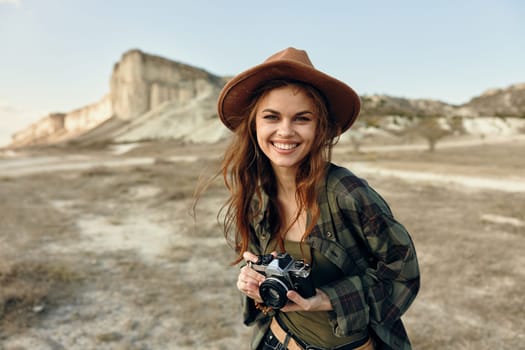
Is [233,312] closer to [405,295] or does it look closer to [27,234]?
[405,295]

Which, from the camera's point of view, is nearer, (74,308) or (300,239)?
(300,239)

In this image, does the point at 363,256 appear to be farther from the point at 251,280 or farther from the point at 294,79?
the point at 294,79

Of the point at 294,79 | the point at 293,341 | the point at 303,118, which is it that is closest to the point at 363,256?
the point at 293,341

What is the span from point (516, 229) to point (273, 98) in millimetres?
7211

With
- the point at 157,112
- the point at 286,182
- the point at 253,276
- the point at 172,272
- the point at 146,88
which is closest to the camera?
the point at 253,276

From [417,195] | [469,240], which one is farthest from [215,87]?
[469,240]

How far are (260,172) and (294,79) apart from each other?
449 millimetres

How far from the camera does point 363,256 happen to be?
1.31m

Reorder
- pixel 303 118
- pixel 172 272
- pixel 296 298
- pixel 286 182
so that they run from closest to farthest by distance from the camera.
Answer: pixel 296 298
pixel 303 118
pixel 286 182
pixel 172 272

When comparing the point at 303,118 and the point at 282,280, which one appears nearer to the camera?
the point at 282,280

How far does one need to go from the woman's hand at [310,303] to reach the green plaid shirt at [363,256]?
0.02 metres

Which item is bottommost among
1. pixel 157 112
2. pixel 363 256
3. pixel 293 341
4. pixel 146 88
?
pixel 293 341

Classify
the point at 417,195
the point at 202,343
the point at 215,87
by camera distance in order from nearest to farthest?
the point at 202,343, the point at 417,195, the point at 215,87

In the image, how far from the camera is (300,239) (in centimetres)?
140
